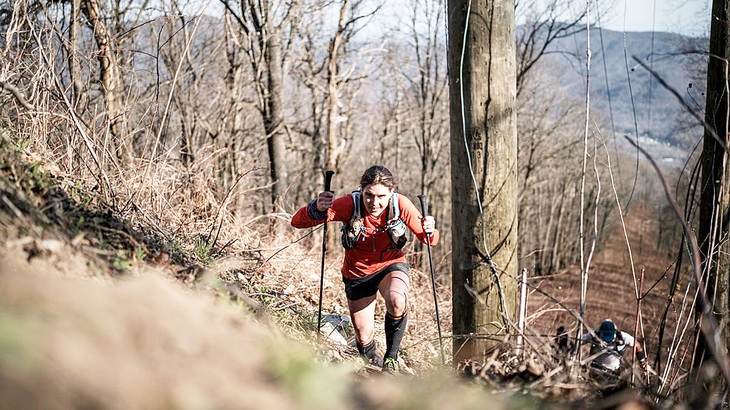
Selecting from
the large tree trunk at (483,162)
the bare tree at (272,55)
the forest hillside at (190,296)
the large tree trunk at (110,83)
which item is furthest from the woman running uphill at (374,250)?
the bare tree at (272,55)

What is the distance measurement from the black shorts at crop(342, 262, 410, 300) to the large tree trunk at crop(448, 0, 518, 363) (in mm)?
1173

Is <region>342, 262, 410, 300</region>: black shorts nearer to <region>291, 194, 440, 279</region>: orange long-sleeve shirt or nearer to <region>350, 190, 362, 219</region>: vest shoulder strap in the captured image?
<region>291, 194, 440, 279</region>: orange long-sleeve shirt

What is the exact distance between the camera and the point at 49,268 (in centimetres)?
185

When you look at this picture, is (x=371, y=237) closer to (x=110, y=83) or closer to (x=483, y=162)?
(x=483, y=162)

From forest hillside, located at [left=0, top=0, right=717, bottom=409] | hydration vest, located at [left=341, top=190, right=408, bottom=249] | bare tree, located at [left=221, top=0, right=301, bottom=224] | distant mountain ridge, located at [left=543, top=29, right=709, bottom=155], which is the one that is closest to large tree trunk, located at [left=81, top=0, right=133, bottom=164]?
forest hillside, located at [left=0, top=0, right=717, bottom=409]

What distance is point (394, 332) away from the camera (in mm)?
4738

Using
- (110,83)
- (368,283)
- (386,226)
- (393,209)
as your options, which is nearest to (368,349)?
(368,283)

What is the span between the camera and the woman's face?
4621 mm

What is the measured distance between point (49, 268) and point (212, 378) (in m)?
0.87

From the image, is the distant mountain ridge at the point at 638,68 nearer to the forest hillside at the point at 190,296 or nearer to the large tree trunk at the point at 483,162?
Result: the forest hillside at the point at 190,296

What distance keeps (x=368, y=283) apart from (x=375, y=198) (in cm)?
80

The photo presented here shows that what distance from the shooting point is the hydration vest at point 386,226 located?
188 inches

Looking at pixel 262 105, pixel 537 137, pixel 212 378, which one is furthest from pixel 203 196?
pixel 537 137

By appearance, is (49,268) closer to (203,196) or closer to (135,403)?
(135,403)
